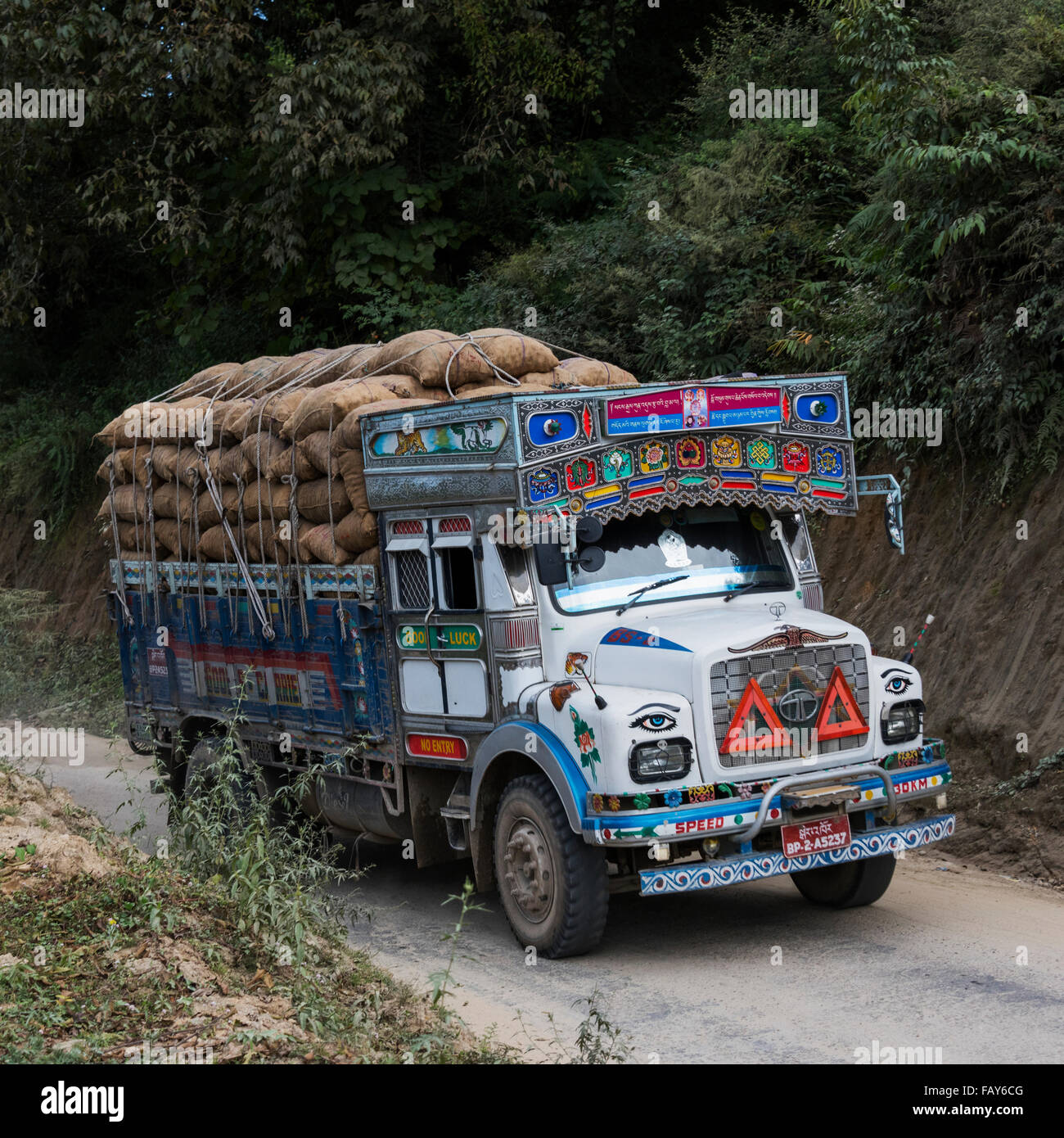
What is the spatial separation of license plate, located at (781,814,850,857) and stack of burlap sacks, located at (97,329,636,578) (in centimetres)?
277

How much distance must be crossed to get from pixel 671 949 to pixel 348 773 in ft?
8.82

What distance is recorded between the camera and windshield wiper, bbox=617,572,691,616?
8.07 meters

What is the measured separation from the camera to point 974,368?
38.0 feet

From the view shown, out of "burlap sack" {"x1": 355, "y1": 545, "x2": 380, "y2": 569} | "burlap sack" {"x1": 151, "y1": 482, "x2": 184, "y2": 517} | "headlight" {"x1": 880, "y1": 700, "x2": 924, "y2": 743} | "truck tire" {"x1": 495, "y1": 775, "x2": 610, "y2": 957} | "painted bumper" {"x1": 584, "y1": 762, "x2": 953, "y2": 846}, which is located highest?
"burlap sack" {"x1": 151, "y1": 482, "x2": 184, "y2": 517}

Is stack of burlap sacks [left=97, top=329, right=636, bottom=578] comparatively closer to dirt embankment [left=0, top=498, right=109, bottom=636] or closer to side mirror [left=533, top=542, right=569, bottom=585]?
side mirror [left=533, top=542, right=569, bottom=585]

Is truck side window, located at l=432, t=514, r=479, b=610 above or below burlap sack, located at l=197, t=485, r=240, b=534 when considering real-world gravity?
below

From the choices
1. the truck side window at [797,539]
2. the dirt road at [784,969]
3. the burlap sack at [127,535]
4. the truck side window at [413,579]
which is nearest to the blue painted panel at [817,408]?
the truck side window at [797,539]

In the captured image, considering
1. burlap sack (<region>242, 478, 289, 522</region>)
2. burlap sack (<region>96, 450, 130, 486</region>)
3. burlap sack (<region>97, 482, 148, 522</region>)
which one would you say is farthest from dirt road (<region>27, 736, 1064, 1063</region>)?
burlap sack (<region>96, 450, 130, 486</region>)

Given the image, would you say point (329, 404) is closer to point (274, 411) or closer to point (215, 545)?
point (274, 411)

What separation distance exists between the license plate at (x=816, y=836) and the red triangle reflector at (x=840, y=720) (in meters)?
0.47

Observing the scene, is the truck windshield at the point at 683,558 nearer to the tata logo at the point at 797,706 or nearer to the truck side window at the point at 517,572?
the truck side window at the point at 517,572

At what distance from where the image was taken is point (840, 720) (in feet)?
25.4
